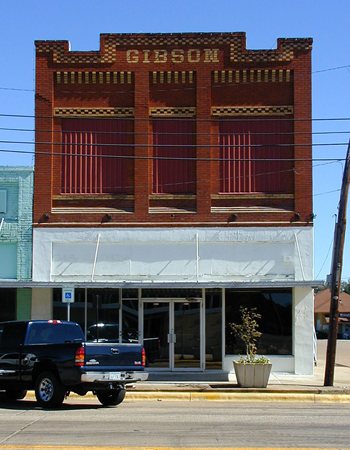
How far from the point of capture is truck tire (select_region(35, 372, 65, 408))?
54.0 feet

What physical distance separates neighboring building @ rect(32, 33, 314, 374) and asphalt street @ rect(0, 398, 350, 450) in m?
7.19

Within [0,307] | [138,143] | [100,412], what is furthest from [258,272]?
[100,412]

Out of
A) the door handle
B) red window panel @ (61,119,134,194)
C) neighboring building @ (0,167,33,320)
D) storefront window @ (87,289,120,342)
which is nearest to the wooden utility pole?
the door handle

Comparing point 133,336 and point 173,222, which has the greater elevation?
point 173,222

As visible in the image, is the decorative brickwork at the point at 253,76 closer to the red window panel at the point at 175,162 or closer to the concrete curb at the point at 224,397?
the red window panel at the point at 175,162

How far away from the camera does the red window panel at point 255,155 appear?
25.8 meters

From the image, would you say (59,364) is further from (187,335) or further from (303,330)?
(303,330)

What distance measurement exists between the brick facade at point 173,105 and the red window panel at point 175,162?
0.78 ft

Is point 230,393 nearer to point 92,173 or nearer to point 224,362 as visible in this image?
point 224,362

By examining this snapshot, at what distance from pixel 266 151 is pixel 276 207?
6.27ft

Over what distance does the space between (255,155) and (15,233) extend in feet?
27.8

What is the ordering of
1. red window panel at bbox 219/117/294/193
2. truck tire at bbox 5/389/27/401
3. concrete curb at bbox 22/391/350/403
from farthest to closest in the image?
red window panel at bbox 219/117/294/193
concrete curb at bbox 22/391/350/403
truck tire at bbox 5/389/27/401

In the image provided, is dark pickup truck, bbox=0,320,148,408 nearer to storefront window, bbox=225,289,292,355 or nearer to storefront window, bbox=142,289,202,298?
storefront window, bbox=142,289,202,298

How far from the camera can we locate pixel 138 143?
25.9 m
